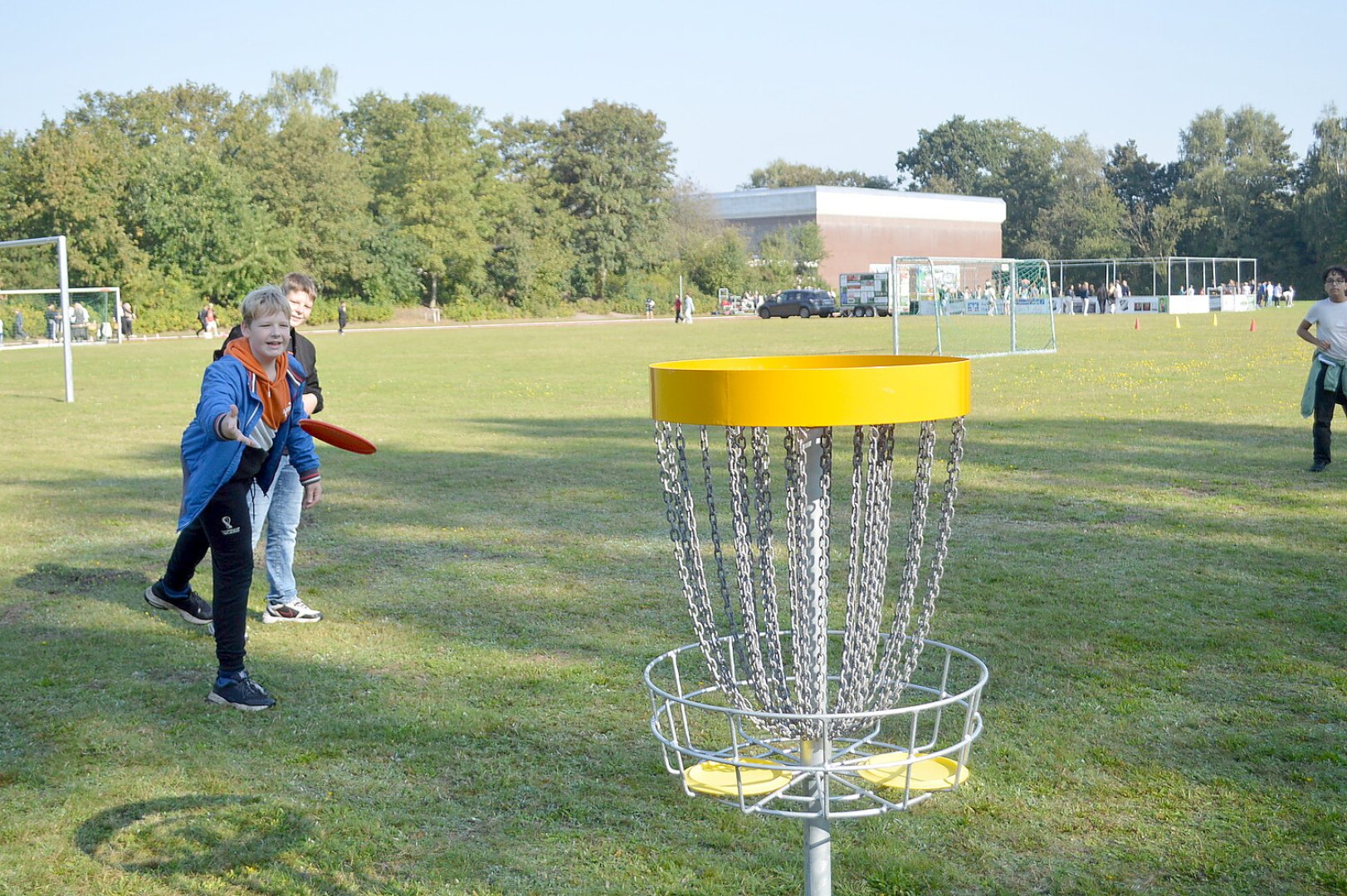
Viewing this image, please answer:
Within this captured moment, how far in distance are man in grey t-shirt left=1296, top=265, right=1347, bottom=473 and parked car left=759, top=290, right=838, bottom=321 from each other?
57.2m

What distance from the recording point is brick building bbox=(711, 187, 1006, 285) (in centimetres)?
9812

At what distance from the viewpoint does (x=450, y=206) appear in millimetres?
75688

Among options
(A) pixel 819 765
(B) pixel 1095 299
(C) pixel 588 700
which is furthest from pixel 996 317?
(A) pixel 819 765

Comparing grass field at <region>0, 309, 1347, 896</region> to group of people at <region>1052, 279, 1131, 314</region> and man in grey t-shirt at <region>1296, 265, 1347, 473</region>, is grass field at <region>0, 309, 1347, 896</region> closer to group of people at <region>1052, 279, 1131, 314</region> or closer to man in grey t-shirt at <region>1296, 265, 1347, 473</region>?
man in grey t-shirt at <region>1296, 265, 1347, 473</region>

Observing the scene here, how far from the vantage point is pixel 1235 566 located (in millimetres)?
7688

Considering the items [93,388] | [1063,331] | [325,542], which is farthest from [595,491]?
[1063,331]

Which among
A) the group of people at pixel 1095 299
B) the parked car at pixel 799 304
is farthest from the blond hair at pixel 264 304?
the group of people at pixel 1095 299

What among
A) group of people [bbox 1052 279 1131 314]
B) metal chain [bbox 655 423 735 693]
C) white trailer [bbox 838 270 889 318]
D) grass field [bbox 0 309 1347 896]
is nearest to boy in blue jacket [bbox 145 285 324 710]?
grass field [bbox 0 309 1347 896]

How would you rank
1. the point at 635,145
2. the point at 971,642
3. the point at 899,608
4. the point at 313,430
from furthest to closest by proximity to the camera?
the point at 635,145
the point at 971,642
the point at 313,430
the point at 899,608

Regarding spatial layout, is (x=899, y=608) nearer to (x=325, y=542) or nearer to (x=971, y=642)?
(x=971, y=642)

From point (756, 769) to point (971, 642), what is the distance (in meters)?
3.60

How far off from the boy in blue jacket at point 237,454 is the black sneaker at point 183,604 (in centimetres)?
110

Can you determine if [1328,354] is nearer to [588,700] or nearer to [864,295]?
[588,700]

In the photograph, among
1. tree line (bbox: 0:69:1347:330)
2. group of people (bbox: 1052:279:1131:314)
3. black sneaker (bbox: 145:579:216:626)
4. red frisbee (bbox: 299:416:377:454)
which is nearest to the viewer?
red frisbee (bbox: 299:416:377:454)
